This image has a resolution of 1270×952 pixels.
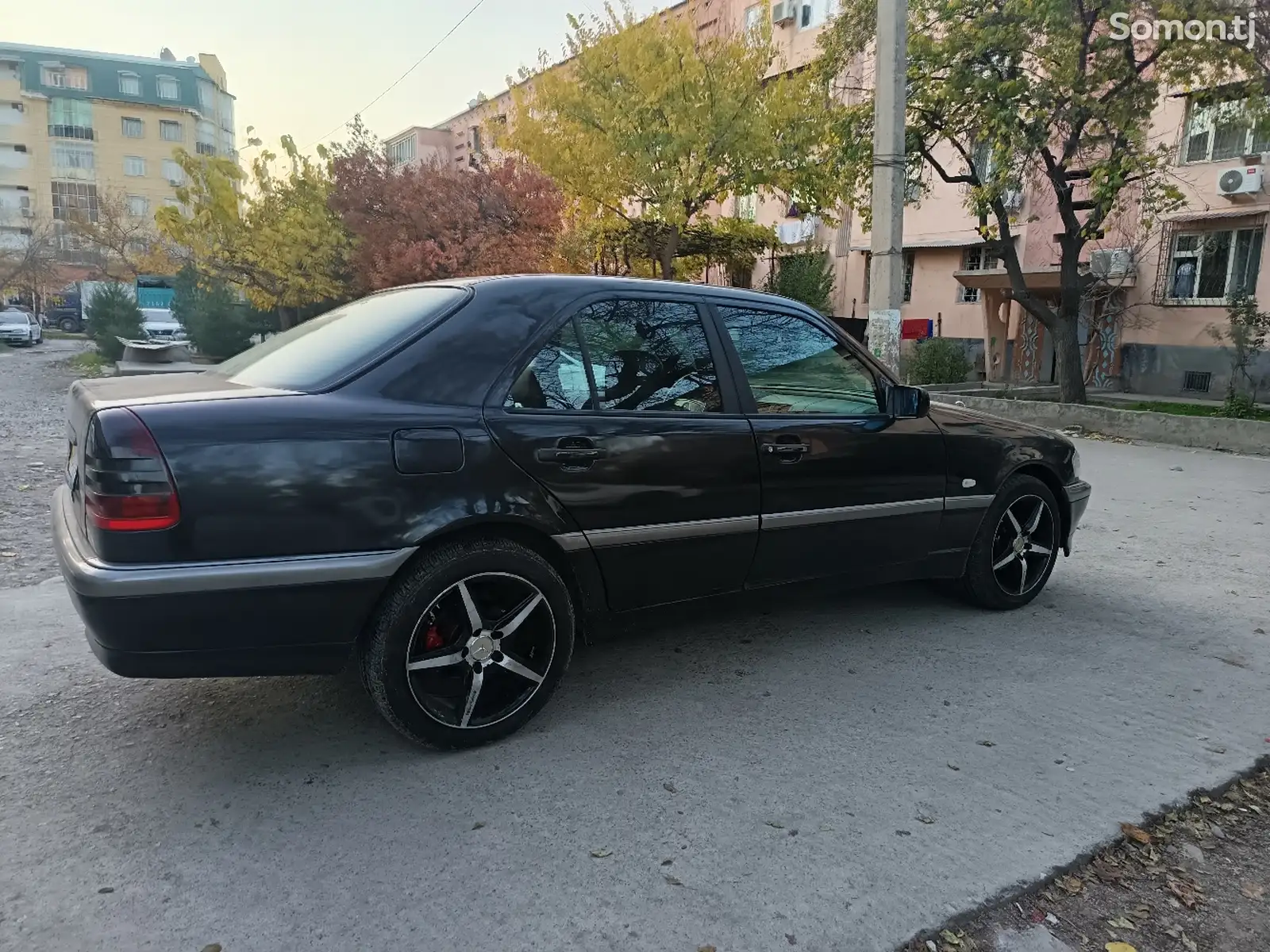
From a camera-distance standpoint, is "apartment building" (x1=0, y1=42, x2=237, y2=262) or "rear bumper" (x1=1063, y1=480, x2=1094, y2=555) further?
"apartment building" (x1=0, y1=42, x2=237, y2=262)

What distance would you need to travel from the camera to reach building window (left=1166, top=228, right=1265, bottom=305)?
17.7 metres

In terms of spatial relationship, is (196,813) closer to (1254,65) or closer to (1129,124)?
(1129,124)

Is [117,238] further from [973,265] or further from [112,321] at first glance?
[973,265]

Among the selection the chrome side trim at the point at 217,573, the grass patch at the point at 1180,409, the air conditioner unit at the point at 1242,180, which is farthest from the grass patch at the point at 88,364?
the air conditioner unit at the point at 1242,180

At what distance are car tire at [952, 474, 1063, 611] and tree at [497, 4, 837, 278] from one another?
13.5 meters

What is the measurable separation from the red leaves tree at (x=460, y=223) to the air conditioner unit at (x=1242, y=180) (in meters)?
13.1

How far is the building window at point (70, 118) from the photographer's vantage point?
66.9 meters

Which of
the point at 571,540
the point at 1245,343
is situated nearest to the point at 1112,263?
the point at 1245,343

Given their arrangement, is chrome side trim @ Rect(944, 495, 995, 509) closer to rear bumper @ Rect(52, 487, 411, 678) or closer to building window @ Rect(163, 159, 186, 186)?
rear bumper @ Rect(52, 487, 411, 678)

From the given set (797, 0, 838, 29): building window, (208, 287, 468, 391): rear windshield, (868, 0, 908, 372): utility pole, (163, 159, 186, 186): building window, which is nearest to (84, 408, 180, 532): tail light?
(208, 287, 468, 391): rear windshield

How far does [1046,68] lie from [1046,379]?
10509 millimetres

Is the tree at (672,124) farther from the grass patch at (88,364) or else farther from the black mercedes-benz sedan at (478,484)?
the black mercedes-benz sedan at (478,484)

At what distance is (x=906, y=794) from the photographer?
2.85 meters

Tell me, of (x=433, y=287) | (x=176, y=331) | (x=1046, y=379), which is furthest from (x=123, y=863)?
(x=176, y=331)
